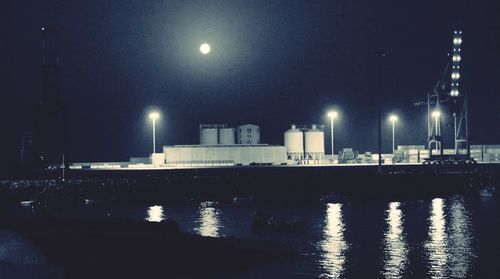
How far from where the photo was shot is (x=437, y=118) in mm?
110125

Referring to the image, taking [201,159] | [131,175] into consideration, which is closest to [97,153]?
[201,159]

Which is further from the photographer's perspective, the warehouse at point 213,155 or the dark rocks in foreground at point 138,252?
the warehouse at point 213,155

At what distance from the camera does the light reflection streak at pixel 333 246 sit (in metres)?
27.7

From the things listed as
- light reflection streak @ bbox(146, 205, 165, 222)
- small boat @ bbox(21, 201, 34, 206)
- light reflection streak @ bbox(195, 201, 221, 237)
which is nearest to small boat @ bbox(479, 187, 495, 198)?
light reflection streak @ bbox(195, 201, 221, 237)

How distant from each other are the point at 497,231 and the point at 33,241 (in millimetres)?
29509

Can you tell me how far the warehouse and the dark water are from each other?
1288 inches

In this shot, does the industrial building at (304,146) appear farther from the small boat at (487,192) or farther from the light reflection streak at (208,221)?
the light reflection streak at (208,221)

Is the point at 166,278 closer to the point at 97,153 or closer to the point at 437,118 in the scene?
the point at 437,118

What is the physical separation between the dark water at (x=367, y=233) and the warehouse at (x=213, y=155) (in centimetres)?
3272

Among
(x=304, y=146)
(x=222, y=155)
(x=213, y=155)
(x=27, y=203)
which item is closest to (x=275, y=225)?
(x=27, y=203)

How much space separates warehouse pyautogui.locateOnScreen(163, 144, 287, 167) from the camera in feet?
308

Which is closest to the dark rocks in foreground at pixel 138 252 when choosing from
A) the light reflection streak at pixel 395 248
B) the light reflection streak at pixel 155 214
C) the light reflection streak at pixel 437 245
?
the light reflection streak at pixel 395 248

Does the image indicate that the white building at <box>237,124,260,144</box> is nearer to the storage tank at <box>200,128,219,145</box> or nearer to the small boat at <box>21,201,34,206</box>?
the storage tank at <box>200,128,219,145</box>

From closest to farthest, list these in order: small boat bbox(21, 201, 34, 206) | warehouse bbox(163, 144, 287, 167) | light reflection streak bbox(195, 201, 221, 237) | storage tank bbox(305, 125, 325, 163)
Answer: light reflection streak bbox(195, 201, 221, 237) → small boat bbox(21, 201, 34, 206) → warehouse bbox(163, 144, 287, 167) → storage tank bbox(305, 125, 325, 163)
